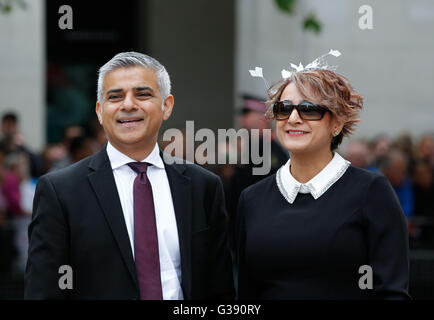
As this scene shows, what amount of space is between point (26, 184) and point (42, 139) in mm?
4459

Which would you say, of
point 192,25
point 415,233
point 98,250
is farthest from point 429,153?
point 98,250

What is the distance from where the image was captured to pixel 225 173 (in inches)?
311

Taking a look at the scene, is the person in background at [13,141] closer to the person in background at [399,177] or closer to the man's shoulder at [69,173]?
the person in background at [399,177]

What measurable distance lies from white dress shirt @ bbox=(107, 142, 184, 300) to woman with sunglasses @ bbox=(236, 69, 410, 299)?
36 cm

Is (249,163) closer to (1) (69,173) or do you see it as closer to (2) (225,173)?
(2) (225,173)

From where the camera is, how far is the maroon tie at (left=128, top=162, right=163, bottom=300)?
12.2 feet

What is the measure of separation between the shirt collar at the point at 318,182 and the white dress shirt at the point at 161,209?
57 centimetres

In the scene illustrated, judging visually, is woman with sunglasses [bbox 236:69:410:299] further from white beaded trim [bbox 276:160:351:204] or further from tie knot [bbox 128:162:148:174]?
tie knot [bbox 128:162:148:174]

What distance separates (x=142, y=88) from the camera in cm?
385

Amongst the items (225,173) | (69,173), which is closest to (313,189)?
(69,173)

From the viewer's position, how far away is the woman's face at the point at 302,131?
3844 millimetres

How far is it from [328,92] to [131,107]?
3.06ft

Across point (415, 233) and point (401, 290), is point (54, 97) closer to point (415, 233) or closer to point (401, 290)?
point (415, 233)

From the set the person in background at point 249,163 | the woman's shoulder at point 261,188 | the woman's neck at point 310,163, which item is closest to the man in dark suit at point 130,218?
the woman's shoulder at point 261,188
